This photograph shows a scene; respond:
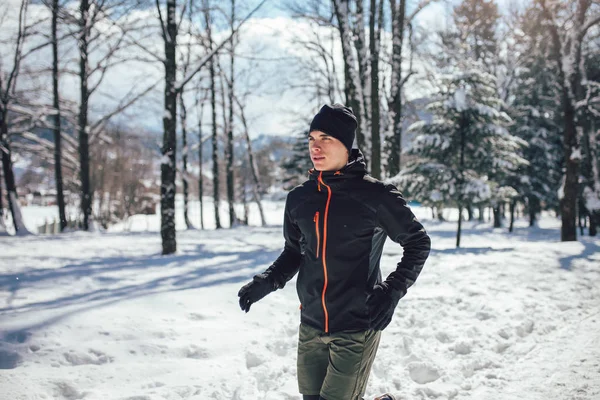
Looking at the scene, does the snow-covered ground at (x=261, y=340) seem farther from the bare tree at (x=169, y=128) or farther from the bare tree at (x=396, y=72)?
the bare tree at (x=396, y=72)

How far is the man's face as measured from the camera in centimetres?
207

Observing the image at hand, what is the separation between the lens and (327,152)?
6.84 ft

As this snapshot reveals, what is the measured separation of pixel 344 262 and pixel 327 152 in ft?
1.99

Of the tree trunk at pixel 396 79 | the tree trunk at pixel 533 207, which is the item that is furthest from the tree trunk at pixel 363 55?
the tree trunk at pixel 533 207

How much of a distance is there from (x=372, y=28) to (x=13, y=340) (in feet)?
41.7

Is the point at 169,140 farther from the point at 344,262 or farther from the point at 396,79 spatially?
the point at 344,262

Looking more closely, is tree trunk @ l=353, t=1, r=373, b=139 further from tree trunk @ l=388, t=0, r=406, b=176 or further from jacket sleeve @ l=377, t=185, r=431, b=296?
jacket sleeve @ l=377, t=185, r=431, b=296

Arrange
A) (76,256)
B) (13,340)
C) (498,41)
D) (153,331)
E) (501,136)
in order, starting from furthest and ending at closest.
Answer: (498,41)
(501,136)
(76,256)
(153,331)
(13,340)

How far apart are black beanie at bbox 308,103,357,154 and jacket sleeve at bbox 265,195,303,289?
45 cm

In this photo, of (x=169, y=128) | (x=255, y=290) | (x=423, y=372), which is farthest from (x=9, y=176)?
(x=423, y=372)

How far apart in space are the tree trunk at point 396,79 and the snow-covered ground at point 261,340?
7.33 m

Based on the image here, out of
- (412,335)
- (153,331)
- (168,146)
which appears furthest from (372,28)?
(153,331)

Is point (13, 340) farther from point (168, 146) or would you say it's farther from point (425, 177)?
point (425, 177)

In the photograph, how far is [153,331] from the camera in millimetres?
3943
